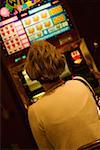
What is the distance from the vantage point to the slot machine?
3.34m

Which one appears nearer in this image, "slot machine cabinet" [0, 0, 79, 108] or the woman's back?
the woman's back

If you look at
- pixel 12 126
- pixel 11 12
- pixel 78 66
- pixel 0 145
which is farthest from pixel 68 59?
pixel 0 145

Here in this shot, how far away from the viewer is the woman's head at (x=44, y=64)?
201 cm

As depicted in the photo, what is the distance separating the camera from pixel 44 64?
201 centimetres

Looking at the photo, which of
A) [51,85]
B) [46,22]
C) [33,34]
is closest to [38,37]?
[33,34]

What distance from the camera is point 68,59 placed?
3.36m

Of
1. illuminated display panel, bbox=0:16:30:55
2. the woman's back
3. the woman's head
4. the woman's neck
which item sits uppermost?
illuminated display panel, bbox=0:16:30:55

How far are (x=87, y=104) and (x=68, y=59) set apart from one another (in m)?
1.37

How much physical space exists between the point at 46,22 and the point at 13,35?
1.15 feet

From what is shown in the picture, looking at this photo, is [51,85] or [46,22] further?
[46,22]

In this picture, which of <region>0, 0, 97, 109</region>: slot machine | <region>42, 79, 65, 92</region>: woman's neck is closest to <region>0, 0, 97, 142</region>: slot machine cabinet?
<region>0, 0, 97, 109</region>: slot machine

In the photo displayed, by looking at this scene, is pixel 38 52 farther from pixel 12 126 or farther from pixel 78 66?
pixel 12 126

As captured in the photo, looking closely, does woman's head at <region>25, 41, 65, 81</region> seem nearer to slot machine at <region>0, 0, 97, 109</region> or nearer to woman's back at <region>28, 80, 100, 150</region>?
woman's back at <region>28, 80, 100, 150</region>

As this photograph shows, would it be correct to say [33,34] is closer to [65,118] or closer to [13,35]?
[13,35]
